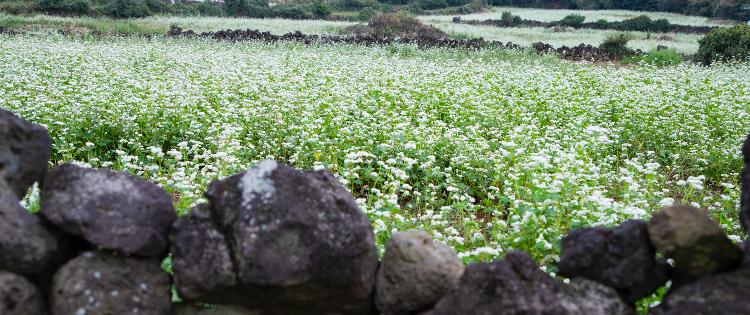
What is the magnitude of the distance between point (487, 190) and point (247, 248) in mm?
4123

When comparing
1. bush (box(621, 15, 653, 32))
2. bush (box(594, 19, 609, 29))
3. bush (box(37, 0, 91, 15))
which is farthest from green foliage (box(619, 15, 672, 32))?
bush (box(37, 0, 91, 15))

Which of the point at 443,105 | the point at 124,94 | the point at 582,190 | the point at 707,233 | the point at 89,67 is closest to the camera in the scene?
the point at 707,233

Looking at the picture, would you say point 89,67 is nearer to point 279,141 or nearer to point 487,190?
point 279,141

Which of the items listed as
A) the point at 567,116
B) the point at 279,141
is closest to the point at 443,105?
the point at 567,116

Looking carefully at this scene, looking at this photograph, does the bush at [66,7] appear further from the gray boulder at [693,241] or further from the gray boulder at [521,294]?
the gray boulder at [693,241]

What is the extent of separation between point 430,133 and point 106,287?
18.4ft

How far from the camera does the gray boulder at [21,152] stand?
2629 millimetres

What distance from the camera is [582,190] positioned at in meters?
4.67

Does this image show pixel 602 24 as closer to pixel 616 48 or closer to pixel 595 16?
pixel 595 16

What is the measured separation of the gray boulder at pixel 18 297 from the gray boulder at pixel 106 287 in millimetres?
77

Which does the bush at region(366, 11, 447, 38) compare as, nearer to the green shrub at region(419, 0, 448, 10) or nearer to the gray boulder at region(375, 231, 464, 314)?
the green shrub at region(419, 0, 448, 10)

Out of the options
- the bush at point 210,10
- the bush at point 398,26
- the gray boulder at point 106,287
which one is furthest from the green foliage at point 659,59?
the bush at point 210,10

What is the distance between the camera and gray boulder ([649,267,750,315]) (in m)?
2.08

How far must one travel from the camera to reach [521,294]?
7.39 feet
